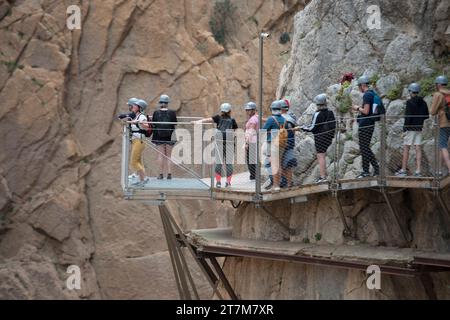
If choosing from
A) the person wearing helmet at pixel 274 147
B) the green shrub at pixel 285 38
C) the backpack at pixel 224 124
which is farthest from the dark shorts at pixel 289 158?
the green shrub at pixel 285 38

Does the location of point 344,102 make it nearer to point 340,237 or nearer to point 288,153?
point 288,153

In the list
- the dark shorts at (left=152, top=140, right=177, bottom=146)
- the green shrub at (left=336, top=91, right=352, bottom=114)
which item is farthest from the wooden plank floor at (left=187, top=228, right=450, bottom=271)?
the green shrub at (left=336, top=91, right=352, bottom=114)

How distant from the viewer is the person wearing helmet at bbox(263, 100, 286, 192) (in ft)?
64.6

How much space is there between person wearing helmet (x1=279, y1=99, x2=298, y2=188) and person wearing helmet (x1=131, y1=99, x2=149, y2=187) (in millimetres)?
2815

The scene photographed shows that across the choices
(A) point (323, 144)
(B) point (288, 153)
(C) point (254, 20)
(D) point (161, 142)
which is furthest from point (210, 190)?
(C) point (254, 20)

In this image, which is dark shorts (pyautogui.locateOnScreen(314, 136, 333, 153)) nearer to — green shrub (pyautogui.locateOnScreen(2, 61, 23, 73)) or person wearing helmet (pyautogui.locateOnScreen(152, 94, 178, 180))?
person wearing helmet (pyautogui.locateOnScreen(152, 94, 178, 180))

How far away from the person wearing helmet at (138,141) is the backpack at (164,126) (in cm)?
28

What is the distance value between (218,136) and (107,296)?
16.0 metres

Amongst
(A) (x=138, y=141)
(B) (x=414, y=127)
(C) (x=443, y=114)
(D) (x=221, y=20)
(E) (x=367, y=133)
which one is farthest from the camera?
(D) (x=221, y=20)

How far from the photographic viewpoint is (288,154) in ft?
64.8

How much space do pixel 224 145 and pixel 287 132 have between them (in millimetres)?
1895
